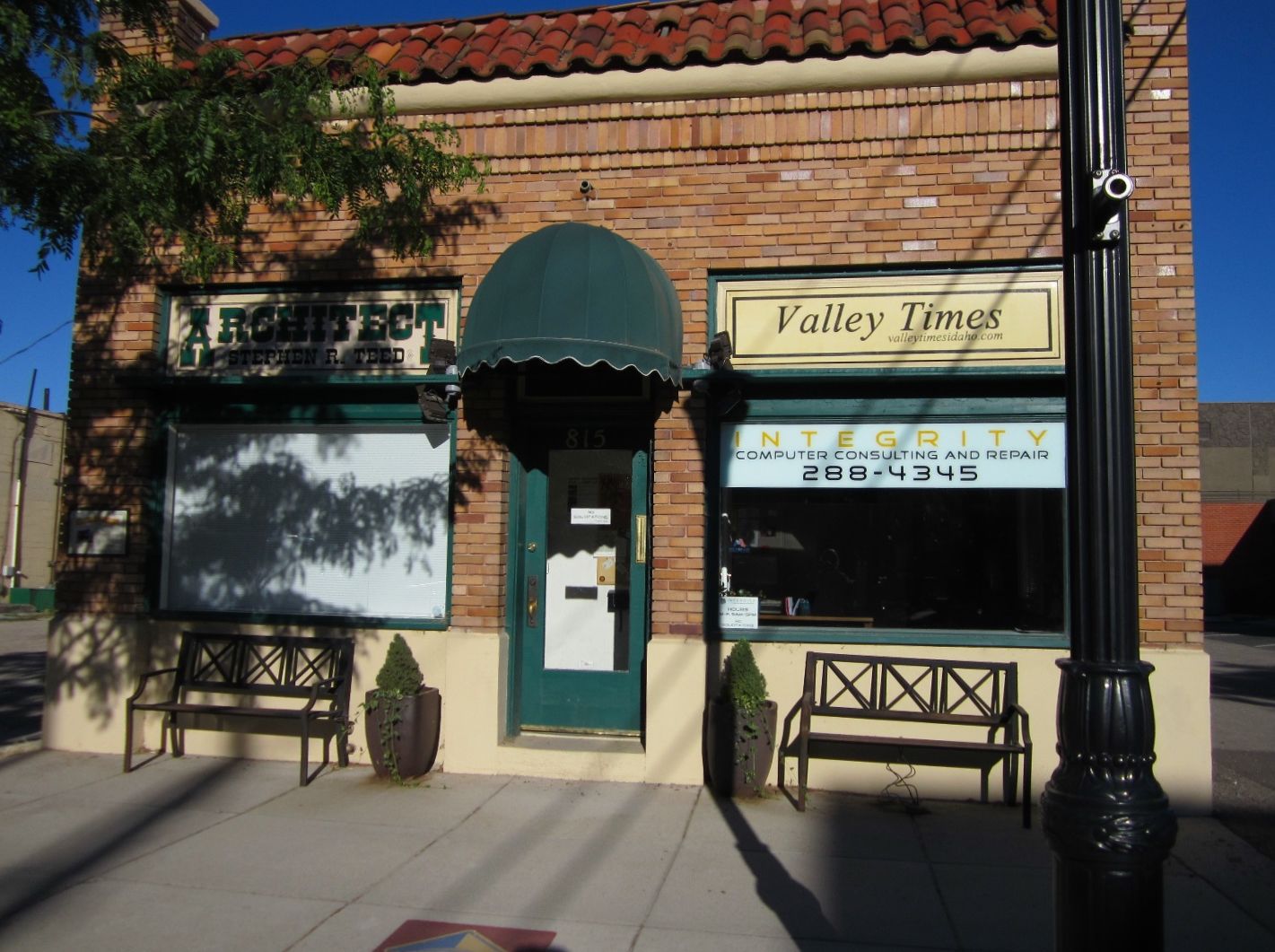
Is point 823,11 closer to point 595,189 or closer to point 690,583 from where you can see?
point 595,189

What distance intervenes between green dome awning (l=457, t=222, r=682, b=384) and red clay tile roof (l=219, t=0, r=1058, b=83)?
1.94 m

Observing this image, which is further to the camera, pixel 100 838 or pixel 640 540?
pixel 640 540

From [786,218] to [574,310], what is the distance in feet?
6.56

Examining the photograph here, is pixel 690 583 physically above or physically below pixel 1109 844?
above

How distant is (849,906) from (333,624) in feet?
14.8

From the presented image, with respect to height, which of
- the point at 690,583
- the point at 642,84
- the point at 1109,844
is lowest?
the point at 1109,844

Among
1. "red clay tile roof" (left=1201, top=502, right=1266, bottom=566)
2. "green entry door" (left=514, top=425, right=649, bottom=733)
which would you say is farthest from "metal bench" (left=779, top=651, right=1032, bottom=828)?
"red clay tile roof" (left=1201, top=502, right=1266, bottom=566)

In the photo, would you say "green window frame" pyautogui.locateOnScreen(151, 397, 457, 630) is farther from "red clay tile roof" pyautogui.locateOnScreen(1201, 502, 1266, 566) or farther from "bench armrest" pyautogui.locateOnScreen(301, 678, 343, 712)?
"red clay tile roof" pyautogui.locateOnScreen(1201, 502, 1266, 566)

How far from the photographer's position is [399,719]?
688 cm

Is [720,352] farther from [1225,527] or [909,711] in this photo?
[1225,527]

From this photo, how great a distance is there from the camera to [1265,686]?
13.9 metres

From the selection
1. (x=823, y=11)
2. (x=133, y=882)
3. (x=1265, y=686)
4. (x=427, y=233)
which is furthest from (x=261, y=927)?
(x=1265, y=686)

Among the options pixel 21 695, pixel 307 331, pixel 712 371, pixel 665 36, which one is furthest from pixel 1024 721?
pixel 21 695

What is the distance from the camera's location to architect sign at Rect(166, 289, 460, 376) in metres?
7.76
